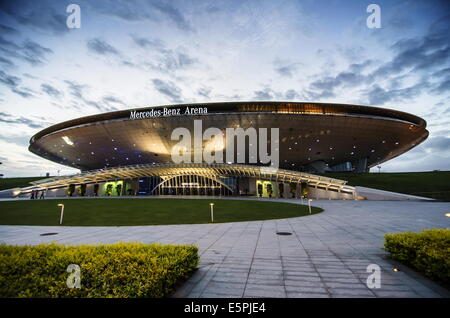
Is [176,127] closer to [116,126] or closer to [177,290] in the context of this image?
[116,126]

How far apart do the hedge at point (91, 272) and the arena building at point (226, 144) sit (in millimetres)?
44397

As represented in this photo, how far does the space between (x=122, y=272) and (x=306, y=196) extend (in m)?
47.5

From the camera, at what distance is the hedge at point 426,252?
489cm

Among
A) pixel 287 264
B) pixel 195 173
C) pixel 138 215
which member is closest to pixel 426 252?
pixel 287 264

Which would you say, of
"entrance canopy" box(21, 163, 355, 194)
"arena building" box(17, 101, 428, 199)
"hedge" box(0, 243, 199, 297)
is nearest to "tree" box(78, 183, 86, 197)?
"arena building" box(17, 101, 428, 199)

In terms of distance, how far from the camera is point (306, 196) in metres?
46.9

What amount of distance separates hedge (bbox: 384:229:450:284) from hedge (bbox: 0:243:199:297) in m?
5.93

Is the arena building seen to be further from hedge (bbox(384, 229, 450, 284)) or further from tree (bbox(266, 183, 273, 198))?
hedge (bbox(384, 229, 450, 284))

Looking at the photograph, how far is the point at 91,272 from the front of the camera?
13.6 ft

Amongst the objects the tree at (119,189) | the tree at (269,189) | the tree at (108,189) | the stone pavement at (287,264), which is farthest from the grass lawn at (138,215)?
the tree at (108,189)

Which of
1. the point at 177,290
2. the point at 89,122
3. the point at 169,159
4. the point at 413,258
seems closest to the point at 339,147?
the point at 169,159

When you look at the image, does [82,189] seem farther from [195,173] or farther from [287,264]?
[287,264]

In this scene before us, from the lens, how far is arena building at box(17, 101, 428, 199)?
52906 mm

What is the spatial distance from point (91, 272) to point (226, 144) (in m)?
60.3
